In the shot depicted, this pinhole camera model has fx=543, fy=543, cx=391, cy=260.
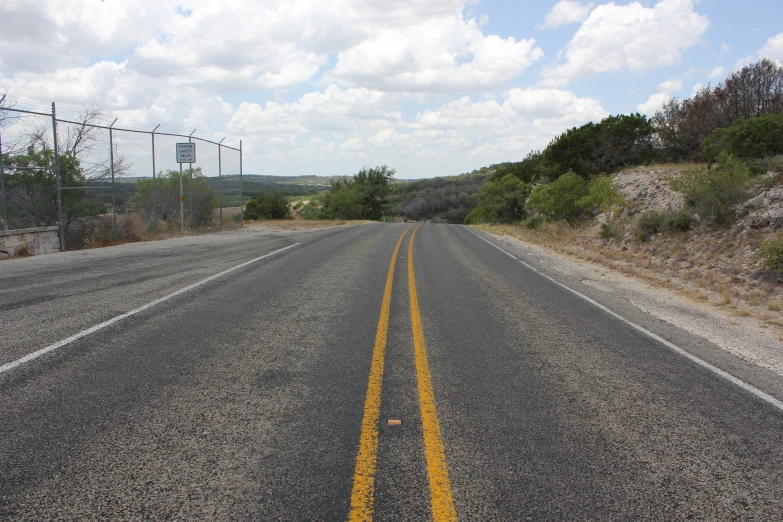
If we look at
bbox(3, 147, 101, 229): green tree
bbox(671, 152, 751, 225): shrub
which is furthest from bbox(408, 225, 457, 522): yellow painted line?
bbox(671, 152, 751, 225): shrub

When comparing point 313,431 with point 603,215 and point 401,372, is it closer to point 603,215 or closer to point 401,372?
point 401,372

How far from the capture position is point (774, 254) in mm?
11336

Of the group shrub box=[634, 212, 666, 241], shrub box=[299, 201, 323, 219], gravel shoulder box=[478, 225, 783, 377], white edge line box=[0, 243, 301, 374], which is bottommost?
gravel shoulder box=[478, 225, 783, 377]

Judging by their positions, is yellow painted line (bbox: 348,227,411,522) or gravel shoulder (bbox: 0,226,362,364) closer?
yellow painted line (bbox: 348,227,411,522)

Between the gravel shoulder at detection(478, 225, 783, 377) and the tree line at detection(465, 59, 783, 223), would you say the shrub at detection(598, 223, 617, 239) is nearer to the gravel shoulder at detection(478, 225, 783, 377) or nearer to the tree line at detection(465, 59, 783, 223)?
the tree line at detection(465, 59, 783, 223)

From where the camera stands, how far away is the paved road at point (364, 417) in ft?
10.2

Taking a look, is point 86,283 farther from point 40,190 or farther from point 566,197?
point 566,197

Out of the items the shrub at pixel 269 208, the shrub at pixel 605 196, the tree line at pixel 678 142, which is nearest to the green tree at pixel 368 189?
the shrub at pixel 269 208

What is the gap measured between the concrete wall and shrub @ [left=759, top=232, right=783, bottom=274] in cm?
1739

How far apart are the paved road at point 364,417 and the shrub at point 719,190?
9918mm

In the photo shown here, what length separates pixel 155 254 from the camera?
14625mm

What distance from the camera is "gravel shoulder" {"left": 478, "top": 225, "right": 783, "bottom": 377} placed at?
6785mm

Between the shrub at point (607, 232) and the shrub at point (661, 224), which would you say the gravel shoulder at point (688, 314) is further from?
the shrub at point (607, 232)

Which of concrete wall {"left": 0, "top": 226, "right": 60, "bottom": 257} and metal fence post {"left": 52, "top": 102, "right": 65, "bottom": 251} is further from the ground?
metal fence post {"left": 52, "top": 102, "right": 65, "bottom": 251}
